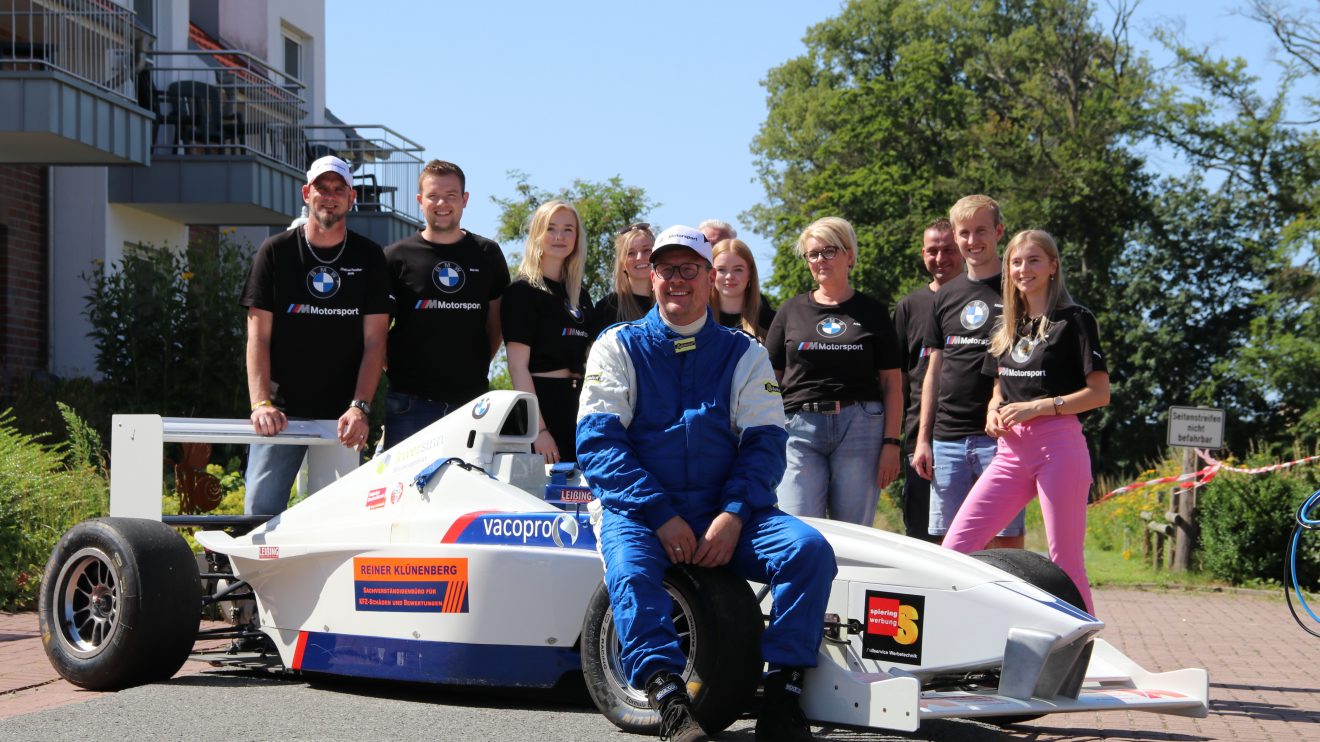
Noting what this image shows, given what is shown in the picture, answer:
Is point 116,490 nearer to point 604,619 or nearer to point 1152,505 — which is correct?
point 604,619

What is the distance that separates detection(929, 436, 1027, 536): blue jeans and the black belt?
0.50m

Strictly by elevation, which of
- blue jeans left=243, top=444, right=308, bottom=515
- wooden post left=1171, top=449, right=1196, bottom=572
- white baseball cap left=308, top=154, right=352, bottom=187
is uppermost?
white baseball cap left=308, top=154, right=352, bottom=187

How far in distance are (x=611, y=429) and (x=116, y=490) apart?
9.38ft

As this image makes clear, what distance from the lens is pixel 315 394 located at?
7348mm

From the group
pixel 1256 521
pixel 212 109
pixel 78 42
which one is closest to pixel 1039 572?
pixel 1256 521

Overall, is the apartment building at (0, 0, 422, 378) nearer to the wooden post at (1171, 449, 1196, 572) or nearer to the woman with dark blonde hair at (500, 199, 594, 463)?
the woman with dark blonde hair at (500, 199, 594, 463)

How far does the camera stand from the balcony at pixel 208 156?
19844 mm

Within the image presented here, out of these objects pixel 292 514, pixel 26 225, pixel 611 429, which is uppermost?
pixel 26 225

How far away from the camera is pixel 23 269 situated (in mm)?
18797

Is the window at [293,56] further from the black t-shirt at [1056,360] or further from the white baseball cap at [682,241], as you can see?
the white baseball cap at [682,241]

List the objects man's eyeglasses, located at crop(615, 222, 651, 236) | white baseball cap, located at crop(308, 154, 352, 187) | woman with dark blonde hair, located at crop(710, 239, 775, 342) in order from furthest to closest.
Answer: man's eyeglasses, located at crop(615, 222, 651, 236)
woman with dark blonde hair, located at crop(710, 239, 775, 342)
white baseball cap, located at crop(308, 154, 352, 187)

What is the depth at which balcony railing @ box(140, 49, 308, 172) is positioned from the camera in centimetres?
2000

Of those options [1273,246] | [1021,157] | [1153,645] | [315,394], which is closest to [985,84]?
[1021,157]

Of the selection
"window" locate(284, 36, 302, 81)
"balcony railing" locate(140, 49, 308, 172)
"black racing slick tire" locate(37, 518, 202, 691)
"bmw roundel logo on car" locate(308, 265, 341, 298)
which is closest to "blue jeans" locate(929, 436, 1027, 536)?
"bmw roundel logo on car" locate(308, 265, 341, 298)
